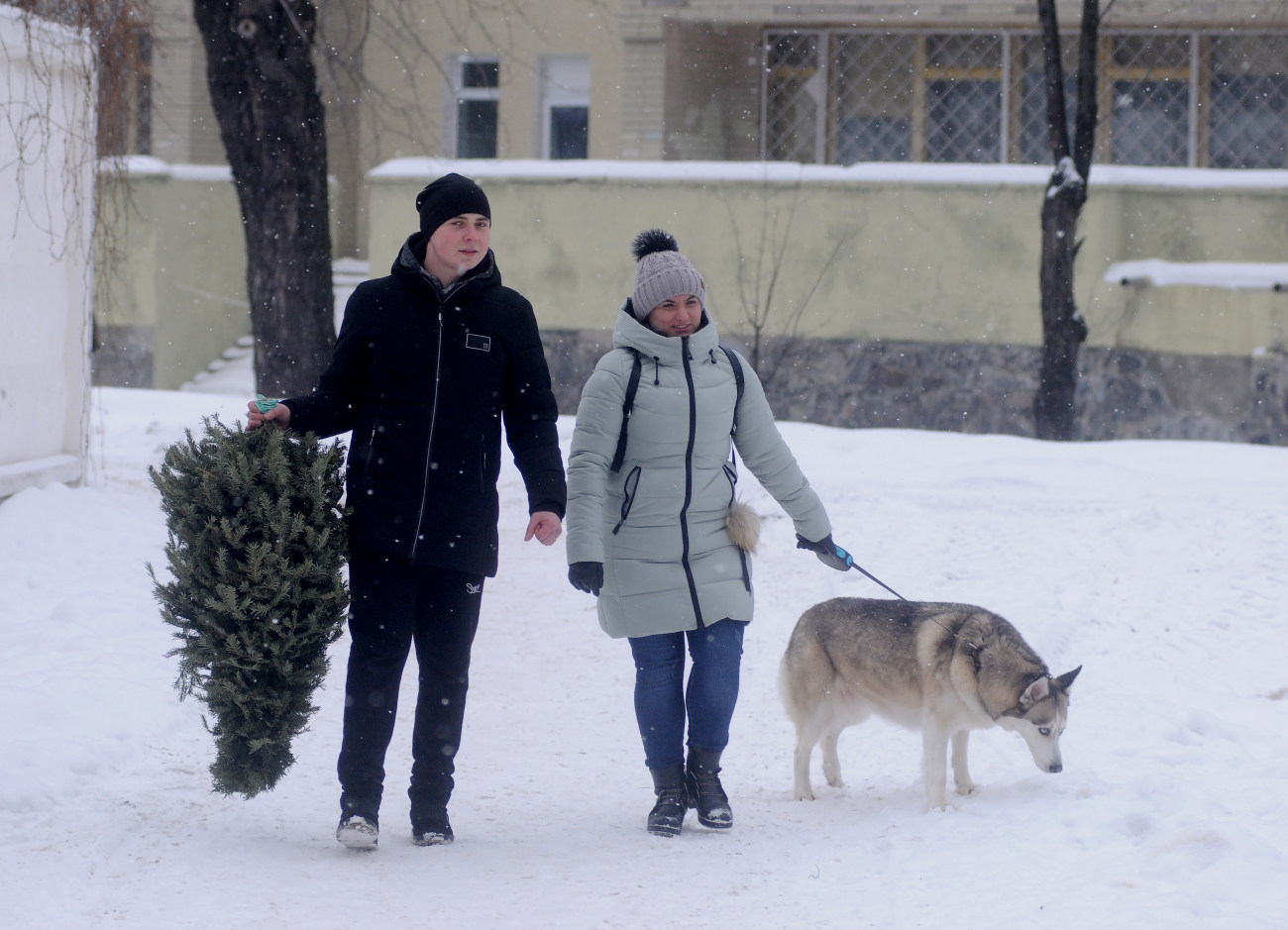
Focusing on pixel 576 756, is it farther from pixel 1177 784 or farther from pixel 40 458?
pixel 40 458

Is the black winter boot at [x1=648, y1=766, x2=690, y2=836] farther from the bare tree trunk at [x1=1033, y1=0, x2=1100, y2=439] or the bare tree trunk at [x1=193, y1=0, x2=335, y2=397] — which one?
the bare tree trunk at [x1=1033, y1=0, x2=1100, y2=439]

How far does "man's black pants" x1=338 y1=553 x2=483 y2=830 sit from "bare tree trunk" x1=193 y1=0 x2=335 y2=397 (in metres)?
5.66

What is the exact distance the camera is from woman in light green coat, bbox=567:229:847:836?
4461 mm

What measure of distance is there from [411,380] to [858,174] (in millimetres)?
9792

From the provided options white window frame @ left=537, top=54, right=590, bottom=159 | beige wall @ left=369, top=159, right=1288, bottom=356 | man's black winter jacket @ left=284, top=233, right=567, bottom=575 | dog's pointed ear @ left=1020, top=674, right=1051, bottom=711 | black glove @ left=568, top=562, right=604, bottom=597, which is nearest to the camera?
man's black winter jacket @ left=284, top=233, right=567, bottom=575

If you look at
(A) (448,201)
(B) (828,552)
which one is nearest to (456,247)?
(A) (448,201)

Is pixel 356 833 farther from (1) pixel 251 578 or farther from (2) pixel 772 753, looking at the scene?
(2) pixel 772 753

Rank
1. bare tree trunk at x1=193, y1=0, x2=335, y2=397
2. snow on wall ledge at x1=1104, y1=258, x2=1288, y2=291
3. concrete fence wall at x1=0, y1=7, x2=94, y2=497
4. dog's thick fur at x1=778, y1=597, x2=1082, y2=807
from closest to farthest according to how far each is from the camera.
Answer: dog's thick fur at x1=778, y1=597, x2=1082, y2=807, concrete fence wall at x1=0, y1=7, x2=94, y2=497, bare tree trunk at x1=193, y1=0, x2=335, y2=397, snow on wall ledge at x1=1104, y1=258, x2=1288, y2=291

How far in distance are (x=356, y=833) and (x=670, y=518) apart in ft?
4.42

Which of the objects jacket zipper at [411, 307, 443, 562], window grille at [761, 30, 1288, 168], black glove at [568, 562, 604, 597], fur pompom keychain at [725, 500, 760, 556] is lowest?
black glove at [568, 562, 604, 597]

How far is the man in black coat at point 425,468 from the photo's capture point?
4.12 metres

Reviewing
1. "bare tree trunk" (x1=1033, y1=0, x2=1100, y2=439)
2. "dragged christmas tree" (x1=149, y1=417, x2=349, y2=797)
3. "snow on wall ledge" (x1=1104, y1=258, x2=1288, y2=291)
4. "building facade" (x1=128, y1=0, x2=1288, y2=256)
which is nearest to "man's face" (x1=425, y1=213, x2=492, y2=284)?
"dragged christmas tree" (x1=149, y1=417, x2=349, y2=797)

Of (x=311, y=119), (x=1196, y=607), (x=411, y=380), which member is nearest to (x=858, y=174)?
(x=311, y=119)

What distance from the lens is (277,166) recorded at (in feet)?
30.6
